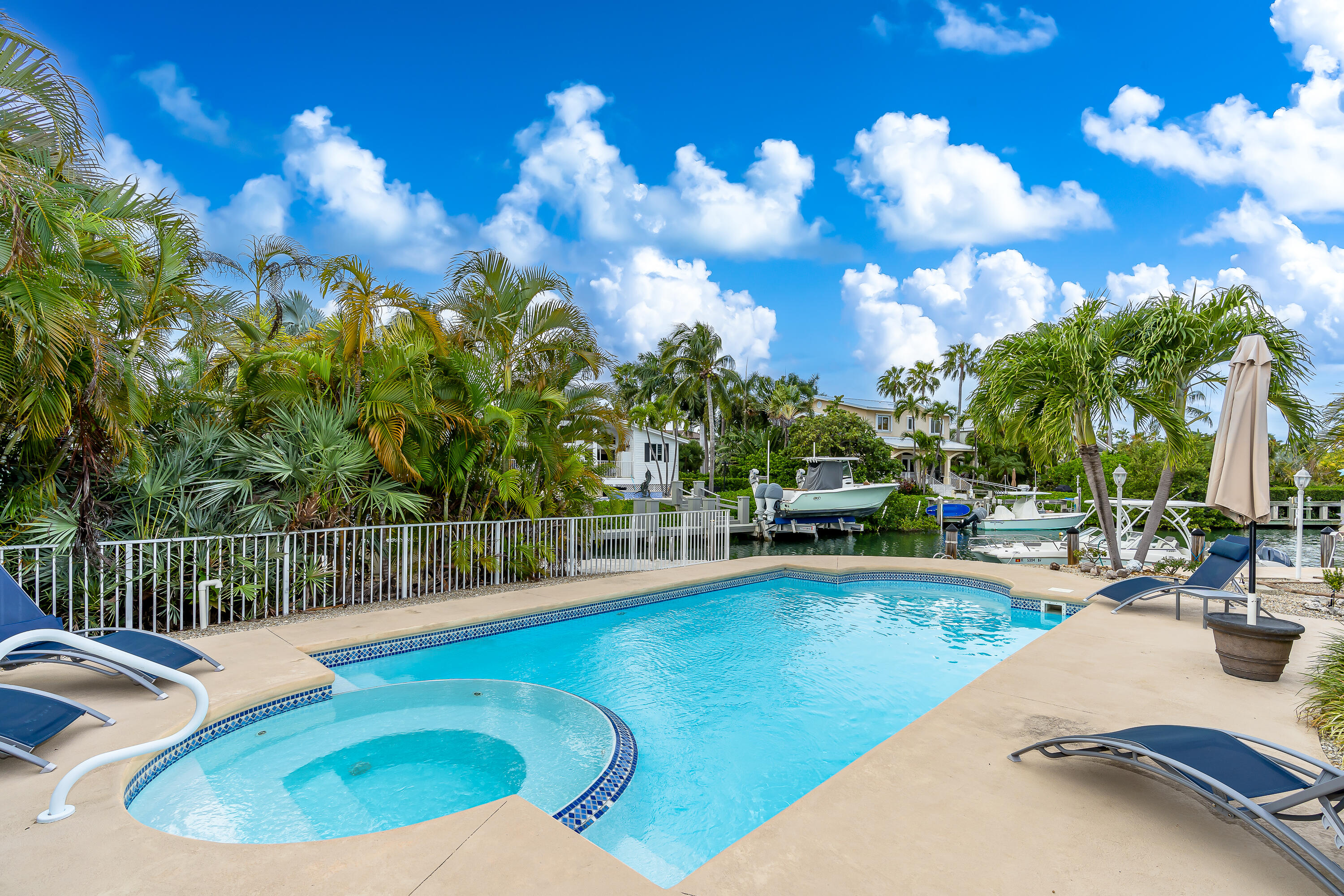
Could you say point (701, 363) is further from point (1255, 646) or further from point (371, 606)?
point (1255, 646)

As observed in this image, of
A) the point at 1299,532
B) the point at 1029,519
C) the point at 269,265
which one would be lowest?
the point at 1029,519

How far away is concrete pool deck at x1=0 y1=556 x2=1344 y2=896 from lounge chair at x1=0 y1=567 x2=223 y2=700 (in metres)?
0.17

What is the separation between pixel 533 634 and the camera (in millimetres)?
7023

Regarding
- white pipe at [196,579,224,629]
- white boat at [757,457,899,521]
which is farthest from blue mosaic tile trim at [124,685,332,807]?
white boat at [757,457,899,521]

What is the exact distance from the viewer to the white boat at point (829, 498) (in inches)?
904

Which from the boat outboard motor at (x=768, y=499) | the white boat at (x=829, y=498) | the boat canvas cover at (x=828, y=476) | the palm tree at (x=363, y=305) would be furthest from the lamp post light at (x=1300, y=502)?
the boat outboard motor at (x=768, y=499)

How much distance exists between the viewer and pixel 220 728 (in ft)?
13.1

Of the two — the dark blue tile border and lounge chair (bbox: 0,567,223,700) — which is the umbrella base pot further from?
lounge chair (bbox: 0,567,223,700)

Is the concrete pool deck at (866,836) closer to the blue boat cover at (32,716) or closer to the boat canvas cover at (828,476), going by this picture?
the blue boat cover at (32,716)

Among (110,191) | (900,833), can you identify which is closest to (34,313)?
(110,191)

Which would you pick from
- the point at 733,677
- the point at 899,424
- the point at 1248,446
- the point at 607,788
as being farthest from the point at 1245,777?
the point at 899,424

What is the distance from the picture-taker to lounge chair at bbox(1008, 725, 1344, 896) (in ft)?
7.19

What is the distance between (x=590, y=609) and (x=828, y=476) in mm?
17214

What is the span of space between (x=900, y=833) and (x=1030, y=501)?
68.0 feet
